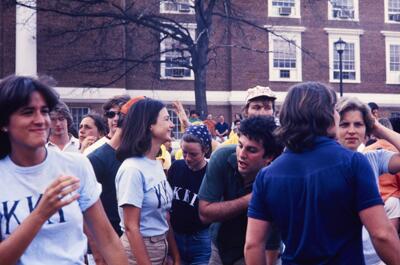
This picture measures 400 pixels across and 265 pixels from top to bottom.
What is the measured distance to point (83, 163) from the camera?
3.30 metres

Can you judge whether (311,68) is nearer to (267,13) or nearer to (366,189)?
(267,13)

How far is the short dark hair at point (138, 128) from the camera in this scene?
4617 millimetres

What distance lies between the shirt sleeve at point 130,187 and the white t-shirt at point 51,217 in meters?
1.08

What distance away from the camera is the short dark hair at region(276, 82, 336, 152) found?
324cm

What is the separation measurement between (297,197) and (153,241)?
1.72 meters

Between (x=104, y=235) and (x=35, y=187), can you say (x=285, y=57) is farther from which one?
(x=35, y=187)

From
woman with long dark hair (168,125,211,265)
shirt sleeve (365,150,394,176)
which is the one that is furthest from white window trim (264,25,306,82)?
shirt sleeve (365,150,394,176)

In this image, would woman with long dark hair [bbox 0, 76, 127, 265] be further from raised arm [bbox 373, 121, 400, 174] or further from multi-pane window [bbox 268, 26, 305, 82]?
multi-pane window [bbox 268, 26, 305, 82]

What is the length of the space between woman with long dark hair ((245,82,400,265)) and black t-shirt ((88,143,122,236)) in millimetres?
2148

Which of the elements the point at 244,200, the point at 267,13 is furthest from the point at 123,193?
the point at 267,13

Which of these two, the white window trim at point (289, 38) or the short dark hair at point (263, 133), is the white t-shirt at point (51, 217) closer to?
the short dark hair at point (263, 133)

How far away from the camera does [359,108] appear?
457 centimetres

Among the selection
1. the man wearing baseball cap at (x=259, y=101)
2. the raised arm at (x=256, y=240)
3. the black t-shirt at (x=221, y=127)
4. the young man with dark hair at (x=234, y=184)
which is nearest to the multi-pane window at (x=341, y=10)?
the black t-shirt at (x=221, y=127)

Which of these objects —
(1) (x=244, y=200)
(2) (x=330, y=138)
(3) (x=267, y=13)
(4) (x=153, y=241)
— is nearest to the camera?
(2) (x=330, y=138)
